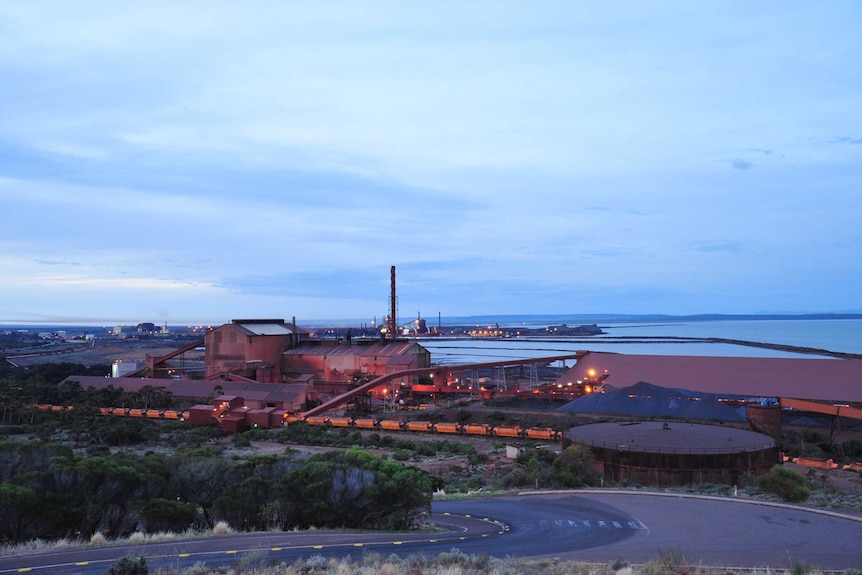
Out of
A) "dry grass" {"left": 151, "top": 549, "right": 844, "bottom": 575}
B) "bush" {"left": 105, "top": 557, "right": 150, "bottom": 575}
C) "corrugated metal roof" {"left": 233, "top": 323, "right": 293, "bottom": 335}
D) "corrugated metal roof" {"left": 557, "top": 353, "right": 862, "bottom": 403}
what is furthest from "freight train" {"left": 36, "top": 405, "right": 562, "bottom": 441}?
"bush" {"left": 105, "top": 557, "right": 150, "bottom": 575}

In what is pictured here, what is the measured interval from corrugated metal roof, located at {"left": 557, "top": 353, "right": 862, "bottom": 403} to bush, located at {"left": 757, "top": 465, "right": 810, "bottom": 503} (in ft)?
94.5

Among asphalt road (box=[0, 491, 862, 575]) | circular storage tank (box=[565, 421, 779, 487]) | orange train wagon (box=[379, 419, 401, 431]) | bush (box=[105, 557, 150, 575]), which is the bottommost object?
orange train wagon (box=[379, 419, 401, 431])

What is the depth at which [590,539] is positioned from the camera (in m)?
15.0

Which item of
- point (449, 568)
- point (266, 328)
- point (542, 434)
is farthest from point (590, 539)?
point (266, 328)

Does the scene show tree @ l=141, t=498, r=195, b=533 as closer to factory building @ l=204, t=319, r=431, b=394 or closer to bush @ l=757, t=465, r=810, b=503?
bush @ l=757, t=465, r=810, b=503

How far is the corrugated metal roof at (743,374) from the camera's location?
48.0 meters

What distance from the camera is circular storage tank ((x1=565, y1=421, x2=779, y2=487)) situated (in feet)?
86.6

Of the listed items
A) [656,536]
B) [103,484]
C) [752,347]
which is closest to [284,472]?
[103,484]

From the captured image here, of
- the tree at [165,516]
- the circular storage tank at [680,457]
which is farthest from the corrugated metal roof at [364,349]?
the tree at [165,516]

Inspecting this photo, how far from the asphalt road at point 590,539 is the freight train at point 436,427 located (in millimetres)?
19003

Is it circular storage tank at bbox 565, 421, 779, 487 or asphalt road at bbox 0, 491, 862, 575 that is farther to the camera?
circular storage tank at bbox 565, 421, 779, 487

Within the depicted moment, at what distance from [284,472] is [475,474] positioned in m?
14.0

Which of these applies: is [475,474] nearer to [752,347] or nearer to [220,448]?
[220,448]

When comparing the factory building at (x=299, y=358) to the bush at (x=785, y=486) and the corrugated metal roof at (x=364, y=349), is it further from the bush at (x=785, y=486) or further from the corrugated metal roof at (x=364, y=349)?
the bush at (x=785, y=486)
